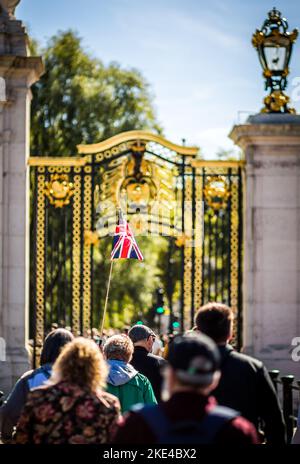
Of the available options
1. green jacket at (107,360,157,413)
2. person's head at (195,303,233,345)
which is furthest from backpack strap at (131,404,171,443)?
green jacket at (107,360,157,413)

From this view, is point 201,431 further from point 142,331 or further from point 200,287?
point 200,287

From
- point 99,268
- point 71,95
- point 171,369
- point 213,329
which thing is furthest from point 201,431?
point 71,95

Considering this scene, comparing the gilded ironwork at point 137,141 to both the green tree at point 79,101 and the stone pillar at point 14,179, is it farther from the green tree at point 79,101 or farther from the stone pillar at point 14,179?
the green tree at point 79,101

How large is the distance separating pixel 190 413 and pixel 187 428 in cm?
6

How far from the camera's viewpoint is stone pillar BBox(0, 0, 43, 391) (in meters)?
12.8

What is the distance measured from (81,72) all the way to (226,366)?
26.2 meters

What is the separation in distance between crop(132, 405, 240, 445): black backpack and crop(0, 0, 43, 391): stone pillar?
29.4 feet

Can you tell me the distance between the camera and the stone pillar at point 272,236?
13188mm

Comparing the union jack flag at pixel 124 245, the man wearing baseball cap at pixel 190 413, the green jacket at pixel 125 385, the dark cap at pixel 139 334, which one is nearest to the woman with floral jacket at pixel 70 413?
the man wearing baseball cap at pixel 190 413

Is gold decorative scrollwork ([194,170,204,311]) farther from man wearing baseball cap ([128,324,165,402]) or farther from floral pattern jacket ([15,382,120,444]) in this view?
floral pattern jacket ([15,382,120,444])

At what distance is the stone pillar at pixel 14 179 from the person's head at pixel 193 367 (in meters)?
8.99

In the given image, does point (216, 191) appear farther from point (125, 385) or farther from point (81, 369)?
point (81, 369)

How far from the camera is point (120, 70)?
105 ft

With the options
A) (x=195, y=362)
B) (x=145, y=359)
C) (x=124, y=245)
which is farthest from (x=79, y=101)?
(x=195, y=362)
